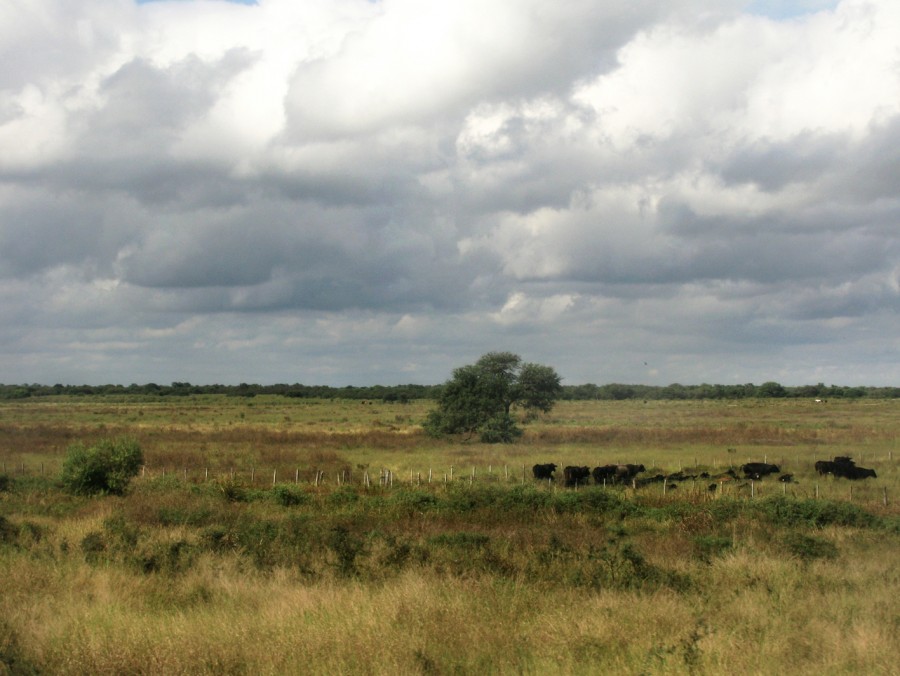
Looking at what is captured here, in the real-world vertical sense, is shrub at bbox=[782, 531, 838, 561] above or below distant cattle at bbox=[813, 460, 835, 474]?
above

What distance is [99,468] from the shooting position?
29.7 m

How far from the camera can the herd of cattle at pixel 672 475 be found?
3350 centimetres

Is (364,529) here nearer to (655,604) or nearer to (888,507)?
(655,604)

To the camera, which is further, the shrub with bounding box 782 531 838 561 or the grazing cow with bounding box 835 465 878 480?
the grazing cow with bounding box 835 465 878 480

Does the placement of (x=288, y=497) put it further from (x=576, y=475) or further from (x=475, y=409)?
(x=475, y=409)

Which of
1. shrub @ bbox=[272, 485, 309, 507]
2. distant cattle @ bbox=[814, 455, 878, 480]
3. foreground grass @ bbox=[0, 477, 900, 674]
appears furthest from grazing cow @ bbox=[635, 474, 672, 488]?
shrub @ bbox=[272, 485, 309, 507]

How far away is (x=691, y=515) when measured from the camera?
22.7 m

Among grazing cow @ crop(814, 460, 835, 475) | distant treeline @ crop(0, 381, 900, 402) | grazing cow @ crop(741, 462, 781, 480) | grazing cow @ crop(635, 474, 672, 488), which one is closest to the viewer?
grazing cow @ crop(635, 474, 672, 488)

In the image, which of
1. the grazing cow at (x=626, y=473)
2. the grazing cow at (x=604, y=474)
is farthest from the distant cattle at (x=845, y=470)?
the grazing cow at (x=604, y=474)

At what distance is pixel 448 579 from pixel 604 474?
24341 mm

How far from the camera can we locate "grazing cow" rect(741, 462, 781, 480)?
3381 centimetres

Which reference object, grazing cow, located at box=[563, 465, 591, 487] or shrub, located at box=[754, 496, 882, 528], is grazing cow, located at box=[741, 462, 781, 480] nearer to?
grazing cow, located at box=[563, 465, 591, 487]

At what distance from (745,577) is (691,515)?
10238mm

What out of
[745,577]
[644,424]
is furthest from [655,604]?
[644,424]
